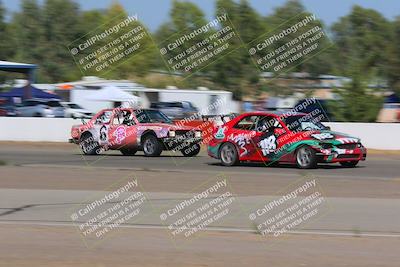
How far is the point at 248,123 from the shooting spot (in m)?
19.3

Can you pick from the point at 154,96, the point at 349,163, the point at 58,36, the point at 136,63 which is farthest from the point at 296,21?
the point at 349,163

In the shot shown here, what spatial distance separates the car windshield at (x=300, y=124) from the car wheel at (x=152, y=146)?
203 inches

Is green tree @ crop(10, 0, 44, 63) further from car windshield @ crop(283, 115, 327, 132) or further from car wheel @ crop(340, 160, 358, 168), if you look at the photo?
car windshield @ crop(283, 115, 327, 132)

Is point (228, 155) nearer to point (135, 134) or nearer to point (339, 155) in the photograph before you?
point (339, 155)

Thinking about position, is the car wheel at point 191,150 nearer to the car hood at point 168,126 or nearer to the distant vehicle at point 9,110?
the car hood at point 168,126

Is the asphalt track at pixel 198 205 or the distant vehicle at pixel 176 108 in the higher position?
the asphalt track at pixel 198 205

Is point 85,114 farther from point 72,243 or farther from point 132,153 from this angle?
point 72,243

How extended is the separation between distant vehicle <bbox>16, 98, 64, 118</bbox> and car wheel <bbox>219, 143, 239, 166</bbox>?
24.9 meters

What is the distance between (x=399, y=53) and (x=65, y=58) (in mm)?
40034

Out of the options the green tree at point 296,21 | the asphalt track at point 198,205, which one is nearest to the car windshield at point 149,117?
the asphalt track at point 198,205

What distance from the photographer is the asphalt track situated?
7938mm

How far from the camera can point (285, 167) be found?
1927 centimetres

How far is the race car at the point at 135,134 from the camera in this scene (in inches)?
887

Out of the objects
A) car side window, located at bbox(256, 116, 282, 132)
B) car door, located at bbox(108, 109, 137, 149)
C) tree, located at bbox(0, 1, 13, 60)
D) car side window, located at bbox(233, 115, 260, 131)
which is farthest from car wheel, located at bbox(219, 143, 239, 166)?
tree, located at bbox(0, 1, 13, 60)
